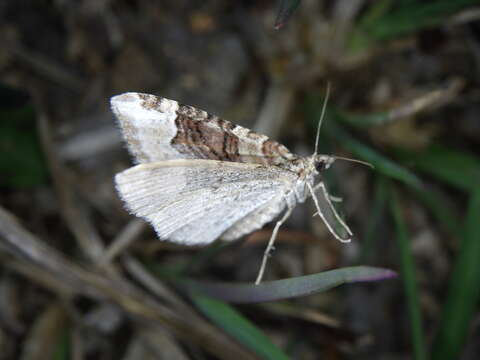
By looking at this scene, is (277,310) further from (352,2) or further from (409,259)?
(352,2)

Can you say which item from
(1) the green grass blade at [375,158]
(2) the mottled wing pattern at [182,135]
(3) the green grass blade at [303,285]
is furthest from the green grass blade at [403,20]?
(3) the green grass blade at [303,285]

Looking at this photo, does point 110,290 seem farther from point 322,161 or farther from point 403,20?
point 403,20

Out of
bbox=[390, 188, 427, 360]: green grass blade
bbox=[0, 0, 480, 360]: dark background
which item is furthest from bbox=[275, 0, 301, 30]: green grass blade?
Answer: bbox=[390, 188, 427, 360]: green grass blade

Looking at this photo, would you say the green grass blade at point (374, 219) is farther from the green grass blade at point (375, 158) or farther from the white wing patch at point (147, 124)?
the white wing patch at point (147, 124)

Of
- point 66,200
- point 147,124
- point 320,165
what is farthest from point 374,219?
point 66,200

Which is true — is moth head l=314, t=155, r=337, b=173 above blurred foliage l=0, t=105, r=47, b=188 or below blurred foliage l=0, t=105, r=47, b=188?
below

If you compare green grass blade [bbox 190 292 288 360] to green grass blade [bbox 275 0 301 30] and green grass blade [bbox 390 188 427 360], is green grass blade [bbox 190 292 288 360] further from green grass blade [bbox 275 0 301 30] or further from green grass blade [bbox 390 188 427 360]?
green grass blade [bbox 275 0 301 30]

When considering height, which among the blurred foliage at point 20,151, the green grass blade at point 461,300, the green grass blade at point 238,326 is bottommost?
the green grass blade at point 461,300
